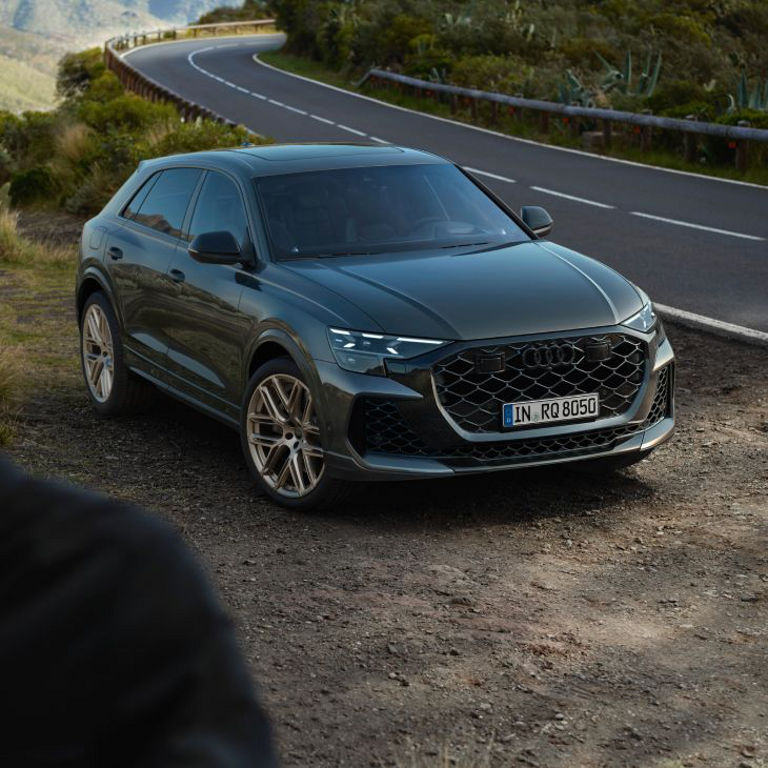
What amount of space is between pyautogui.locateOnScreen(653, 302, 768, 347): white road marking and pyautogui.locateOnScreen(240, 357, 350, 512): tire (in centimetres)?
418

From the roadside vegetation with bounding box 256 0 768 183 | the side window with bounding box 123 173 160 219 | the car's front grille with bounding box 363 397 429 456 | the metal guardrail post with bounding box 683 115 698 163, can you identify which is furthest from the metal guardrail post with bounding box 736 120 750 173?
the car's front grille with bounding box 363 397 429 456

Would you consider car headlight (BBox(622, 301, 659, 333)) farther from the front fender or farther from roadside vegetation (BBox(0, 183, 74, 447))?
roadside vegetation (BBox(0, 183, 74, 447))

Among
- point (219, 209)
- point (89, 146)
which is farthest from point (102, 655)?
point (89, 146)

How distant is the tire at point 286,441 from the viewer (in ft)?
21.5

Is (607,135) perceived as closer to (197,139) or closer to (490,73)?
(197,139)

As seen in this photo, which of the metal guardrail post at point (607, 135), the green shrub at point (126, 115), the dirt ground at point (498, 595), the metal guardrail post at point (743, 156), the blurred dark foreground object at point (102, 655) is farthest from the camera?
the green shrub at point (126, 115)

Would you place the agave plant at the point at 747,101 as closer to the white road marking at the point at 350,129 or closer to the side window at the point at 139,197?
the white road marking at the point at 350,129

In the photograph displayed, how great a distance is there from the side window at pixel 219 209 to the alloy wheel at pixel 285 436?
3.39 feet

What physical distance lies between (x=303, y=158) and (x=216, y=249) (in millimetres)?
1094

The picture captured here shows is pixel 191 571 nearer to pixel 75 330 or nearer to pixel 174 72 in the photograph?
pixel 75 330

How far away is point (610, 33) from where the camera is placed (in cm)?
4262

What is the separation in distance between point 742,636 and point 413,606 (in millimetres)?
1119

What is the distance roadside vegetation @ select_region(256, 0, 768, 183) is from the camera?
24.2 meters

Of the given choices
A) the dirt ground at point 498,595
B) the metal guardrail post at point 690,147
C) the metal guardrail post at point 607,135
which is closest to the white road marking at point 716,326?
the dirt ground at point 498,595
